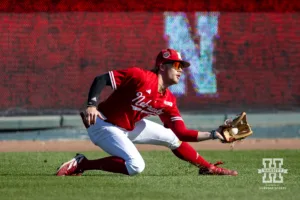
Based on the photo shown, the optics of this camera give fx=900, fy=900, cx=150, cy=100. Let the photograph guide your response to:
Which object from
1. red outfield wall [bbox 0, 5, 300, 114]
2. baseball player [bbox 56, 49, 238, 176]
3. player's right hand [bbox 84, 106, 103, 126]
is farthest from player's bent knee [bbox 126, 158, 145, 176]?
red outfield wall [bbox 0, 5, 300, 114]

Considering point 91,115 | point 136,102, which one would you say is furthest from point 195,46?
point 91,115

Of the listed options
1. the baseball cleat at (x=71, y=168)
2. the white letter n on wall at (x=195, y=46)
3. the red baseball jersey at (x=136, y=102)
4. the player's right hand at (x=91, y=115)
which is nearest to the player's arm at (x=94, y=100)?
the player's right hand at (x=91, y=115)

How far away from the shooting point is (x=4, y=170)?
38.2 feet

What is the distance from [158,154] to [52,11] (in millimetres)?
5654

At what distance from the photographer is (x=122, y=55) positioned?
739 inches

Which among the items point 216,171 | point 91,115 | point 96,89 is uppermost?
point 96,89

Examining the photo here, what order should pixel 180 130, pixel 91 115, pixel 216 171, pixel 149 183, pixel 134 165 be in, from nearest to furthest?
1. pixel 91 115
2. pixel 149 183
3. pixel 134 165
4. pixel 180 130
5. pixel 216 171

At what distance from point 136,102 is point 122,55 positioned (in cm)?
863

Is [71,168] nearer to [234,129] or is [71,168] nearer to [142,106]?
[142,106]

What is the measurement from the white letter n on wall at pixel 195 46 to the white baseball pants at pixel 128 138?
26.1 ft

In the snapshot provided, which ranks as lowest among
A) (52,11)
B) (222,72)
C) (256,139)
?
(256,139)

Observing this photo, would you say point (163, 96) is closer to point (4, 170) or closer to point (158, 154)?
point (4, 170)

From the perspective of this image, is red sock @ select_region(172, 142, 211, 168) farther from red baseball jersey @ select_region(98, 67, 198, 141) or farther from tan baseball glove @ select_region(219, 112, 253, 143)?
tan baseball glove @ select_region(219, 112, 253, 143)

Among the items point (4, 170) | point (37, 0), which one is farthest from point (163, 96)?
point (37, 0)
